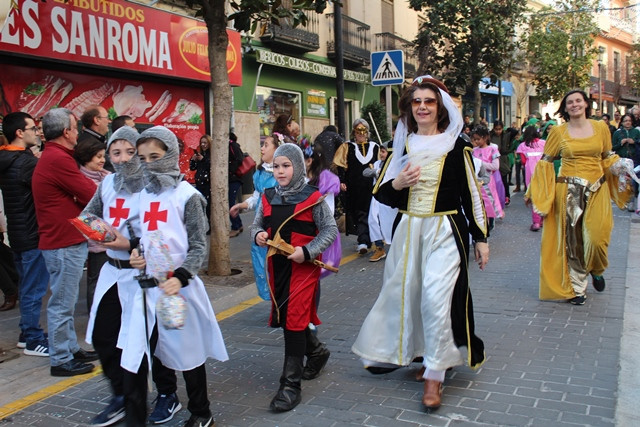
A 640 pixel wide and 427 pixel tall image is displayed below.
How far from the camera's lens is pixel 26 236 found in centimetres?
519

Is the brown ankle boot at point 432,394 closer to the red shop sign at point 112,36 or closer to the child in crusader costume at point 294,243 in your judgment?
the child in crusader costume at point 294,243

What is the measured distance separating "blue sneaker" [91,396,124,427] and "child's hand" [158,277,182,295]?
96cm

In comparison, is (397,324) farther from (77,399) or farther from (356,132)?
(356,132)

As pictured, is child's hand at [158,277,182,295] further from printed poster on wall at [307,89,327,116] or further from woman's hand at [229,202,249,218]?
printed poster on wall at [307,89,327,116]

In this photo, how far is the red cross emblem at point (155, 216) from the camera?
3477mm

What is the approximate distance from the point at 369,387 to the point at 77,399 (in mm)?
1979

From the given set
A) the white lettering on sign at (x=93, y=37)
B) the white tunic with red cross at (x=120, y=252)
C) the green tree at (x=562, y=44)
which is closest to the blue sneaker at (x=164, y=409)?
the white tunic with red cross at (x=120, y=252)

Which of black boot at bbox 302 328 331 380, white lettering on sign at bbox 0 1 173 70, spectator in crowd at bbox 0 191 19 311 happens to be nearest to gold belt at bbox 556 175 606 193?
black boot at bbox 302 328 331 380

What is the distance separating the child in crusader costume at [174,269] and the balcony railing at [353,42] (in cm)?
1663

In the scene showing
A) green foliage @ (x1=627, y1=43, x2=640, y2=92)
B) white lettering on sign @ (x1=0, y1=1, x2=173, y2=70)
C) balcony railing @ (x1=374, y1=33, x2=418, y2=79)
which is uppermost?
green foliage @ (x1=627, y1=43, x2=640, y2=92)

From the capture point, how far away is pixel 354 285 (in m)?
7.41

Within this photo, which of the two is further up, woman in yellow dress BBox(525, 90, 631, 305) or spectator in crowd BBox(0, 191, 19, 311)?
woman in yellow dress BBox(525, 90, 631, 305)

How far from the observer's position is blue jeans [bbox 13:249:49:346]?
518 centimetres

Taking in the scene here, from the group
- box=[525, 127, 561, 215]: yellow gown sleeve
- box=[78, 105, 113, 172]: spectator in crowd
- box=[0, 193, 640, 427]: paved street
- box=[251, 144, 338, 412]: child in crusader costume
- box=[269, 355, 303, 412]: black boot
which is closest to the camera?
box=[0, 193, 640, 427]: paved street
